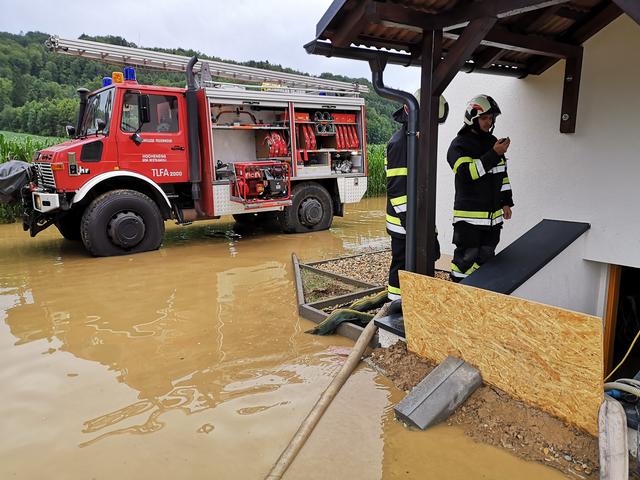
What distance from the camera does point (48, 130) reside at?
2436 centimetres

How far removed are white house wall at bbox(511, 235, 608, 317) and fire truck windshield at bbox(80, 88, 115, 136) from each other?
6.41m

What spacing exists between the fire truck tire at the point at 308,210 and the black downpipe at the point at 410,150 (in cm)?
554

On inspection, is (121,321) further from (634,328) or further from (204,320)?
(634,328)

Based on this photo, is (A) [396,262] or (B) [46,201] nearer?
(A) [396,262]

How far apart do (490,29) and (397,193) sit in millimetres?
1480

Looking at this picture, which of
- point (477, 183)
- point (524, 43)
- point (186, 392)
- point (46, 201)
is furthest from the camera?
point (46, 201)

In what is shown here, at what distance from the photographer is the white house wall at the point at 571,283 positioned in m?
3.82

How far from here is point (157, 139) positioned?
25.0 ft

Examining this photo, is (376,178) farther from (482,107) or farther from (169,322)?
(169,322)

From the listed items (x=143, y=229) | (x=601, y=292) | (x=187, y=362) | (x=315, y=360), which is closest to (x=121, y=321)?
→ (x=187, y=362)

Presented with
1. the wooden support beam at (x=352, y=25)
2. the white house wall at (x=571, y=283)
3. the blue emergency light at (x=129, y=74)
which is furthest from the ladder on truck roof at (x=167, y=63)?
the white house wall at (x=571, y=283)

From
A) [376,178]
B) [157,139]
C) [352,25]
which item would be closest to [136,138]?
[157,139]

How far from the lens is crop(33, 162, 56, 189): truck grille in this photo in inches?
275

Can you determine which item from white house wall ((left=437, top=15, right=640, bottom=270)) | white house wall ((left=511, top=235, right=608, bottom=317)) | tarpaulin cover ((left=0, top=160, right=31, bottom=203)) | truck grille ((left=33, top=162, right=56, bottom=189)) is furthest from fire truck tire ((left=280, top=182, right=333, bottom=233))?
white house wall ((left=511, top=235, right=608, bottom=317))
